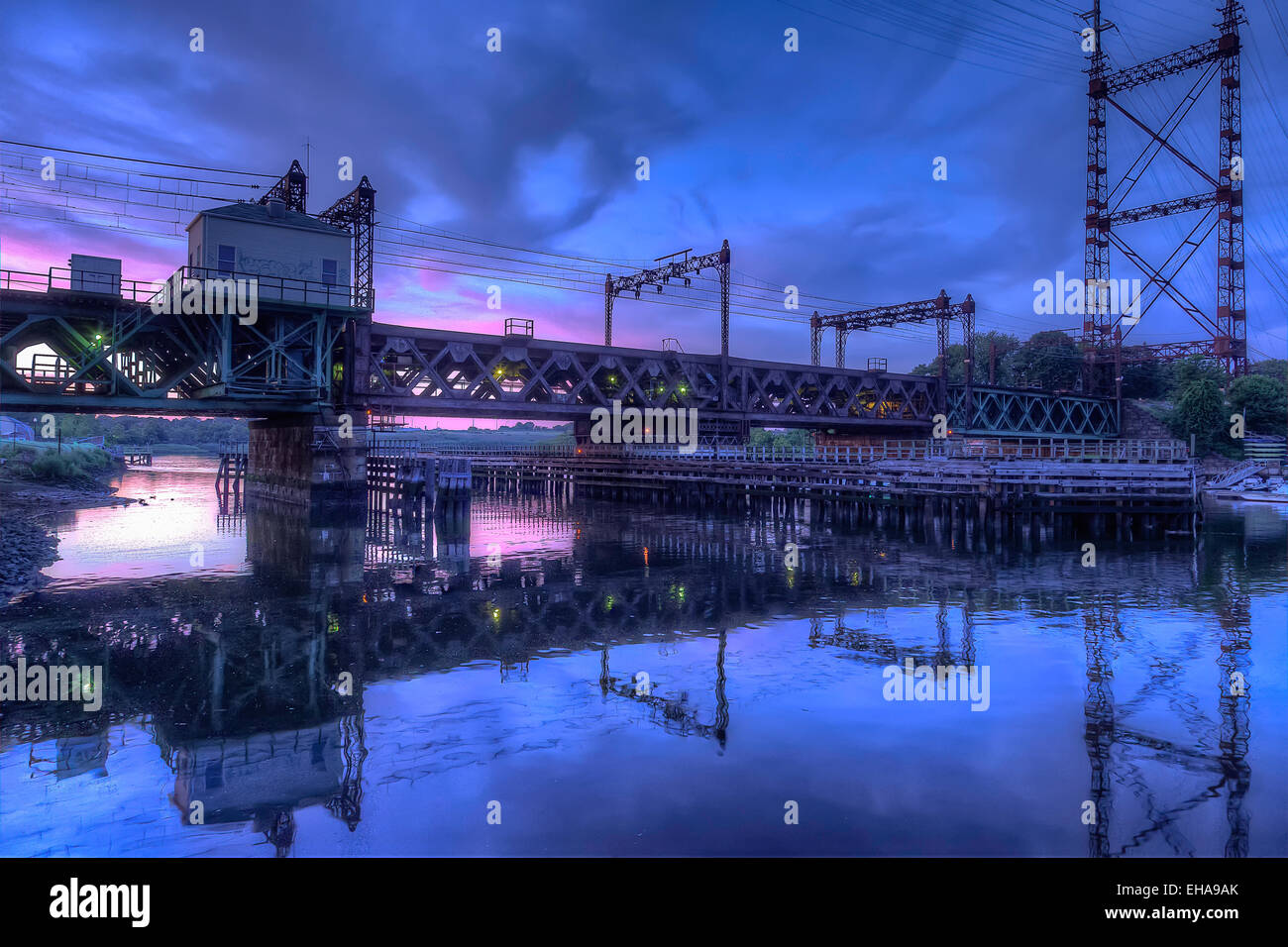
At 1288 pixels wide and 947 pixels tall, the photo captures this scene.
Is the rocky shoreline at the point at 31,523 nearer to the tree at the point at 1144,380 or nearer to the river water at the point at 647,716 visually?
the river water at the point at 647,716

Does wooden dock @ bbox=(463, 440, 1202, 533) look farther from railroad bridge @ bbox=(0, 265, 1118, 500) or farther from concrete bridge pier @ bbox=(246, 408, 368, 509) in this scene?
concrete bridge pier @ bbox=(246, 408, 368, 509)

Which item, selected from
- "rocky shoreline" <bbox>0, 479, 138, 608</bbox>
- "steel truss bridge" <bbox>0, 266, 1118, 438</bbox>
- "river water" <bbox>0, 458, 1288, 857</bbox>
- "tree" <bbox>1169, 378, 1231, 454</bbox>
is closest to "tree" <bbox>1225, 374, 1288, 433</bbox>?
"tree" <bbox>1169, 378, 1231, 454</bbox>

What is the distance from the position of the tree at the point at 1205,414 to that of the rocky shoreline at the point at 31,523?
83443 mm

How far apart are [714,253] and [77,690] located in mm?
Answer: 47634

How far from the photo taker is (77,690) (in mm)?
10180

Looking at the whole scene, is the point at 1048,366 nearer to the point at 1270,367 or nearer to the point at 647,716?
the point at 1270,367

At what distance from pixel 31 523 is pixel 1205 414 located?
285ft

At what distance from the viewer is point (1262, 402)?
7256cm

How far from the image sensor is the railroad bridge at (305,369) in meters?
30.5

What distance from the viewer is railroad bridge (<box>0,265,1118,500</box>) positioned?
3055 centimetres

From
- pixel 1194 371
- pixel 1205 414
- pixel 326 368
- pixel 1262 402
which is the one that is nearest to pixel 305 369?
pixel 326 368

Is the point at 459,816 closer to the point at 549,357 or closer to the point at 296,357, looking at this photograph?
the point at 296,357

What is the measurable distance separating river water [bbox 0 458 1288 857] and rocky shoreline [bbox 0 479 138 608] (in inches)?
31.8
